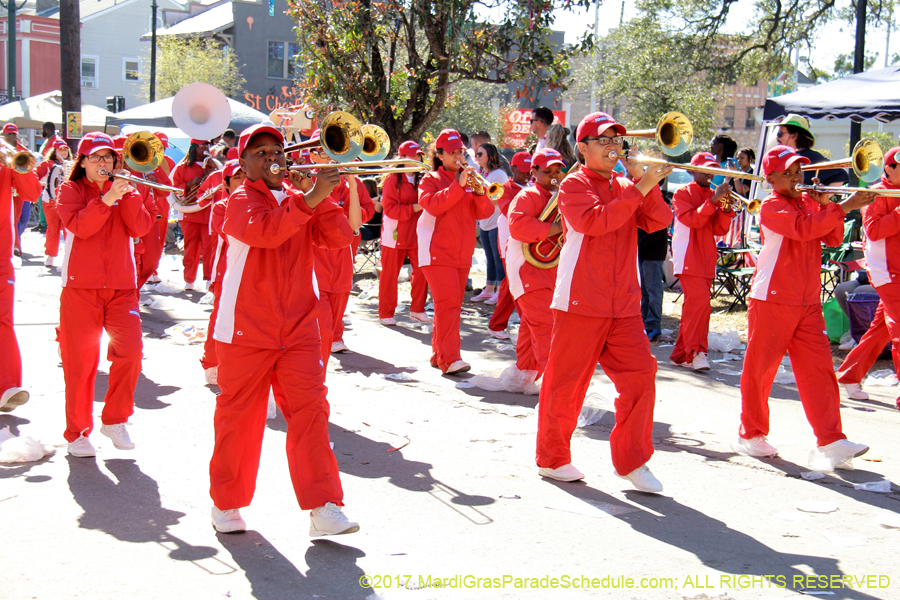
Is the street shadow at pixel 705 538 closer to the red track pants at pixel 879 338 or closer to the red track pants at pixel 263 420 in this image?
the red track pants at pixel 263 420

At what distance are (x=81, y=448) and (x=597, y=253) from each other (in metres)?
3.26

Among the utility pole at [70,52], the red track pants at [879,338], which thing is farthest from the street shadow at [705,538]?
the utility pole at [70,52]

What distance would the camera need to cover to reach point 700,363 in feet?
25.9

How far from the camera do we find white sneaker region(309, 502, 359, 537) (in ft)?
12.5

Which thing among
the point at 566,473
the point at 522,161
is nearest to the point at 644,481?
the point at 566,473

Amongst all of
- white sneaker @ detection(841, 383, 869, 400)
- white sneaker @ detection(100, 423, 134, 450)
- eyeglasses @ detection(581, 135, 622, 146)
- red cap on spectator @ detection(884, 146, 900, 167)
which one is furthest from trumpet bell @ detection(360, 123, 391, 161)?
white sneaker @ detection(841, 383, 869, 400)

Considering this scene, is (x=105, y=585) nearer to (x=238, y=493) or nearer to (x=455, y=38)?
(x=238, y=493)

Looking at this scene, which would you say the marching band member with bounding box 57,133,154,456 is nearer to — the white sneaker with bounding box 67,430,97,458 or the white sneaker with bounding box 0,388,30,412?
the white sneaker with bounding box 67,430,97,458

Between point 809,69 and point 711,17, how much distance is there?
4742 mm

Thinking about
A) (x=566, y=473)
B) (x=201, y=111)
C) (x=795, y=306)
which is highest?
(x=201, y=111)

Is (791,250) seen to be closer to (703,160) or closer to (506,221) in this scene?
(703,160)

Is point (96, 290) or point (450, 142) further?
point (450, 142)

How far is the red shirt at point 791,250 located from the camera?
5.11m

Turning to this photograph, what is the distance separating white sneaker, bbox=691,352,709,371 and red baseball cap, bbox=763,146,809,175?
2927 millimetres
